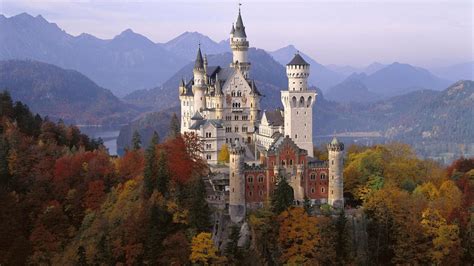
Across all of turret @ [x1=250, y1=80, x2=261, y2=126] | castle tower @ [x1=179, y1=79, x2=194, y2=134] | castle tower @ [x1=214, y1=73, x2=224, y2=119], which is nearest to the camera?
castle tower @ [x1=214, y1=73, x2=224, y2=119]

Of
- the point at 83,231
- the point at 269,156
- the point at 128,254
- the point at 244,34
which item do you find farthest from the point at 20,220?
the point at 244,34

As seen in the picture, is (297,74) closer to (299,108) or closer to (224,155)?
(299,108)

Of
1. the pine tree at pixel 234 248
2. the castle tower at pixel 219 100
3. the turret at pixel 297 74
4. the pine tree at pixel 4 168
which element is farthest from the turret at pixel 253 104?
the pine tree at pixel 4 168

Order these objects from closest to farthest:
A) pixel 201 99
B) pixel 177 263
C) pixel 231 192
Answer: pixel 177 263 < pixel 231 192 < pixel 201 99

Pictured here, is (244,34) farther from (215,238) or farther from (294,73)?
(215,238)

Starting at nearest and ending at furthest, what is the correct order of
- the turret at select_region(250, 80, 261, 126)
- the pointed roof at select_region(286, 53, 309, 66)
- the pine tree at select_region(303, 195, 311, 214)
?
the pine tree at select_region(303, 195, 311, 214)
the pointed roof at select_region(286, 53, 309, 66)
the turret at select_region(250, 80, 261, 126)

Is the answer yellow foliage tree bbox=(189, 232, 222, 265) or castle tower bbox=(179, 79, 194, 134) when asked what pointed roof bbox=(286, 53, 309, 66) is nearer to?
castle tower bbox=(179, 79, 194, 134)

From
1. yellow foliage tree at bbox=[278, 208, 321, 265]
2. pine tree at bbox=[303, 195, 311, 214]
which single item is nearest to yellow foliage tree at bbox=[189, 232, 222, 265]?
yellow foliage tree at bbox=[278, 208, 321, 265]
